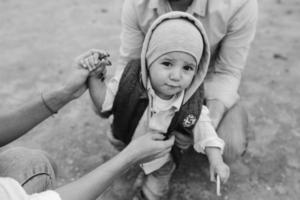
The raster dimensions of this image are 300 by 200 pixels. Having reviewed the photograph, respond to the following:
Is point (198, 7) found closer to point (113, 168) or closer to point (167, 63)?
point (167, 63)

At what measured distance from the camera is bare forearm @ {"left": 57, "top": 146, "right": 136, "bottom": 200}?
1484mm

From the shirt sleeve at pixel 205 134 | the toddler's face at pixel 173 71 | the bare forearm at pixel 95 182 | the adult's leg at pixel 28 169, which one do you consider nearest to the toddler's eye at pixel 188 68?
the toddler's face at pixel 173 71

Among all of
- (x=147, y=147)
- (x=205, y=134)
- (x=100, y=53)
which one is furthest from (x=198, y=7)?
(x=147, y=147)

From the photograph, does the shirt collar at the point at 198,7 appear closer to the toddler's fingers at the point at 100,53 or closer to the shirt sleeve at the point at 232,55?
the shirt sleeve at the point at 232,55

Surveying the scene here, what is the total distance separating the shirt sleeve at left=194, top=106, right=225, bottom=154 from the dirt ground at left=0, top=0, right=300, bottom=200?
55 cm

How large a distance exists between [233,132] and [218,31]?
66cm

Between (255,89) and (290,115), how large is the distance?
44 centimetres

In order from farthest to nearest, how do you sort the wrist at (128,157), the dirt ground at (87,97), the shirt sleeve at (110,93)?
the dirt ground at (87,97)
the shirt sleeve at (110,93)
the wrist at (128,157)

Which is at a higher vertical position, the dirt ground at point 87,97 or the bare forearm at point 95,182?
the bare forearm at point 95,182

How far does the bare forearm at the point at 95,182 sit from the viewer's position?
1.48 meters

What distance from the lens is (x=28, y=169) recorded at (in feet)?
5.83

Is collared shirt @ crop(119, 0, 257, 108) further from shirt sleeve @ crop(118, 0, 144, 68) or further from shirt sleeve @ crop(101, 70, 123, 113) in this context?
shirt sleeve @ crop(101, 70, 123, 113)

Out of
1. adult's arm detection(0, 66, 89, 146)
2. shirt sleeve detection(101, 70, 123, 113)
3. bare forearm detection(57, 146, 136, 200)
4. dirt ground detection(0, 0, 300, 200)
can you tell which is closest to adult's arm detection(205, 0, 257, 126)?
dirt ground detection(0, 0, 300, 200)

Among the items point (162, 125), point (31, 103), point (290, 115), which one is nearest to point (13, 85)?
point (31, 103)
